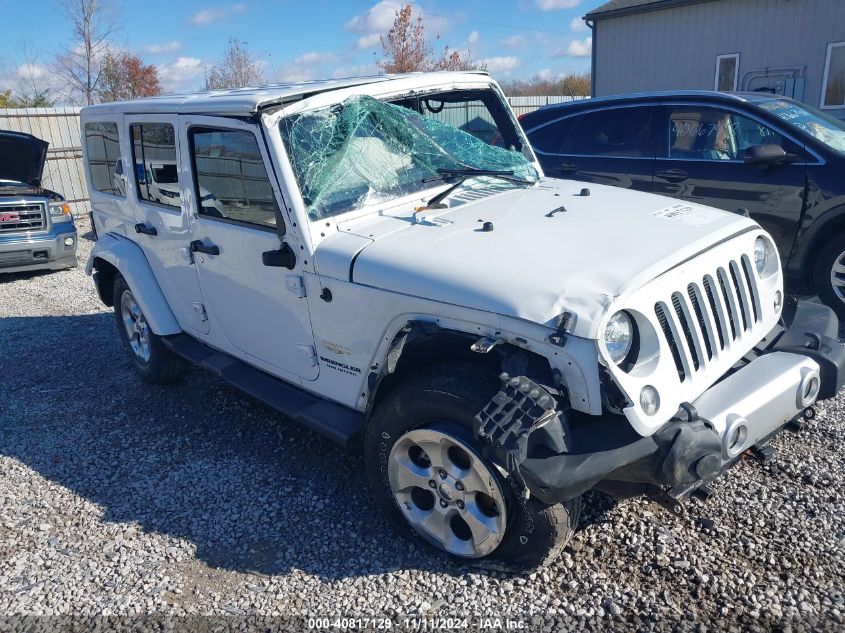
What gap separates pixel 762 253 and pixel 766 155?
2.46 meters

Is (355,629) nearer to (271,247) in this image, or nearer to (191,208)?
(271,247)

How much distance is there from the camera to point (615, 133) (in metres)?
6.66

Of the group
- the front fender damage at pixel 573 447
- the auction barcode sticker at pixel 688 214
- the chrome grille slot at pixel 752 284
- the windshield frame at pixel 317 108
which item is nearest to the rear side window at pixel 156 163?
the windshield frame at pixel 317 108

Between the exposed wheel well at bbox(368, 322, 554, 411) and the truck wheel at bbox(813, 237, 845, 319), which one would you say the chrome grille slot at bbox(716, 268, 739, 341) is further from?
the truck wheel at bbox(813, 237, 845, 319)

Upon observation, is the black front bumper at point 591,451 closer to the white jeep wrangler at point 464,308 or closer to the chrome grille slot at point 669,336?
the white jeep wrangler at point 464,308

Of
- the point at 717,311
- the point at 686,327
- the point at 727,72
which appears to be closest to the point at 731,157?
the point at 717,311

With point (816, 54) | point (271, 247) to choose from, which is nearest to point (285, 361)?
point (271, 247)

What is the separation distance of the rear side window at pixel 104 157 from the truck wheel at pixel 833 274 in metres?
5.42

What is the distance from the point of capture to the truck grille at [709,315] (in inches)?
107

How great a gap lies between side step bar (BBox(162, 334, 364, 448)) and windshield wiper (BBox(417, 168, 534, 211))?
3.72 ft

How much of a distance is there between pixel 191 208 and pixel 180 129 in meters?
0.46

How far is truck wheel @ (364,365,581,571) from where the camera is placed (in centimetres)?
269

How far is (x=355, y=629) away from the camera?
8.96 ft

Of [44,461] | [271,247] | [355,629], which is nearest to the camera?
[355,629]
